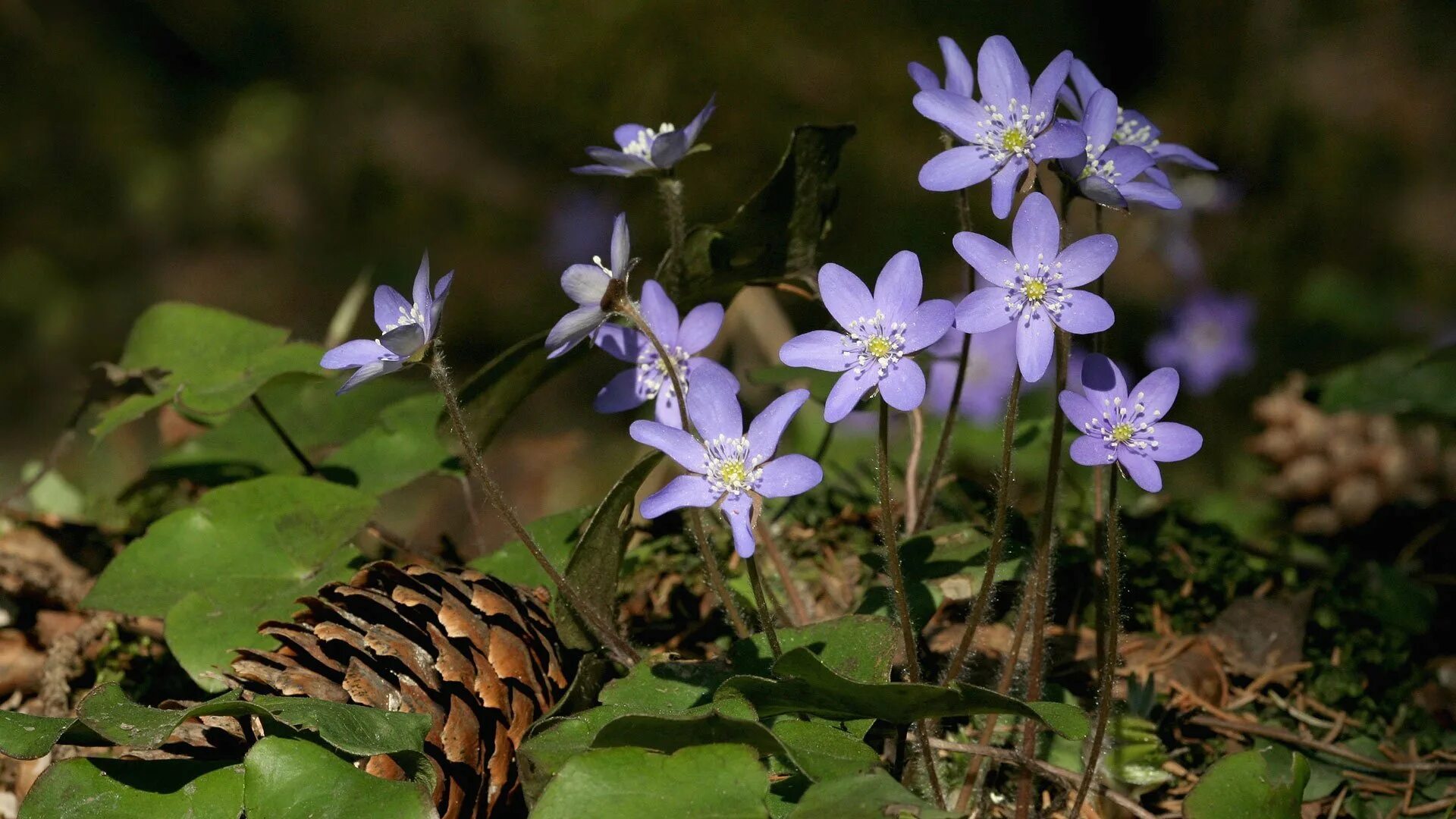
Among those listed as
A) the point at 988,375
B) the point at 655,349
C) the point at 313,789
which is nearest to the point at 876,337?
the point at 655,349

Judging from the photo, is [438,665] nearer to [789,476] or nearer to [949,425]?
[789,476]

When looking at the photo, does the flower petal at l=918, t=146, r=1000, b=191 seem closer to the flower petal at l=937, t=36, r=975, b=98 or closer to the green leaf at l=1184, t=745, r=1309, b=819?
the flower petal at l=937, t=36, r=975, b=98

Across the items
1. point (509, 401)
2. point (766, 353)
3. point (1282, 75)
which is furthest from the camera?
point (1282, 75)

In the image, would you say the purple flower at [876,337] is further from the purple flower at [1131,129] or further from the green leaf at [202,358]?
the green leaf at [202,358]

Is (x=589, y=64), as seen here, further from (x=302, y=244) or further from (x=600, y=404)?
(x=600, y=404)

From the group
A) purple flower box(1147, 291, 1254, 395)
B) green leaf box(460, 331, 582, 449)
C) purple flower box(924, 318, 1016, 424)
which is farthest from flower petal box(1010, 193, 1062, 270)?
purple flower box(1147, 291, 1254, 395)

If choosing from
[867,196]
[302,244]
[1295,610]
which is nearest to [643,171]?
[1295,610]
